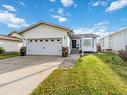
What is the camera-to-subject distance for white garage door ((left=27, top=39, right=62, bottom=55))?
2016 cm

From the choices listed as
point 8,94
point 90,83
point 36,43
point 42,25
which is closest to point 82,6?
point 42,25

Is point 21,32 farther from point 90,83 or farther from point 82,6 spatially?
point 90,83

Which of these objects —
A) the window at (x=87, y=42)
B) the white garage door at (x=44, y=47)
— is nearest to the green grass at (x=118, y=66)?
the white garage door at (x=44, y=47)

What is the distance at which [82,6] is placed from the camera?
22016 millimetres

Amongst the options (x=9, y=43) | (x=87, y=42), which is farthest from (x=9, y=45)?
(x=87, y=42)

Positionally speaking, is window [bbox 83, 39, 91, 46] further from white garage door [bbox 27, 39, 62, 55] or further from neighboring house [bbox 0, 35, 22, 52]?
neighboring house [bbox 0, 35, 22, 52]

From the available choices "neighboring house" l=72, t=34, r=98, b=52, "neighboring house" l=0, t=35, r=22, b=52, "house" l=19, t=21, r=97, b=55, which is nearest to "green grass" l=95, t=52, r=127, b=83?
"house" l=19, t=21, r=97, b=55

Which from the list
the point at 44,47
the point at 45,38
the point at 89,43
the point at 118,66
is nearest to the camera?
the point at 118,66

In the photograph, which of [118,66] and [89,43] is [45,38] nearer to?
[89,43]

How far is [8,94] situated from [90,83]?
3.39 m

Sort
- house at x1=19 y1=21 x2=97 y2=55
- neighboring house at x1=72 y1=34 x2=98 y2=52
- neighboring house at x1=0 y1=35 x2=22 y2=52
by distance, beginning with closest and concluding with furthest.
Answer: house at x1=19 y1=21 x2=97 y2=55 → neighboring house at x1=72 y1=34 x2=98 y2=52 → neighboring house at x1=0 y1=35 x2=22 y2=52

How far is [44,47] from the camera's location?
20.6 m

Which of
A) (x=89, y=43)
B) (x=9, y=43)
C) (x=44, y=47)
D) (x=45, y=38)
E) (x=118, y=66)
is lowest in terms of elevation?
(x=118, y=66)

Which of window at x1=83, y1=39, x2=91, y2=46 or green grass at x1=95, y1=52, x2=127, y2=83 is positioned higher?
window at x1=83, y1=39, x2=91, y2=46
